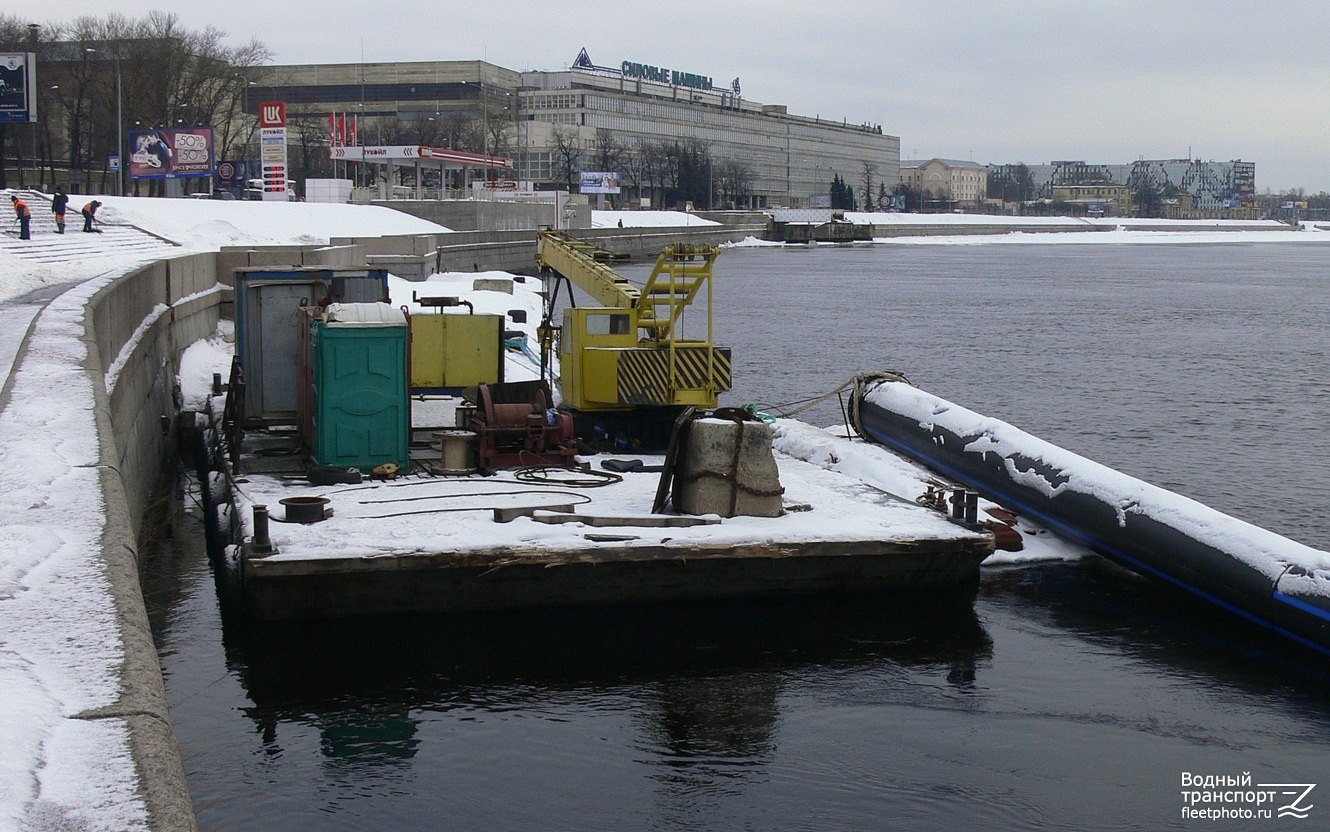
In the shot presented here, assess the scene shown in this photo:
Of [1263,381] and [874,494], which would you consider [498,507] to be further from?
[1263,381]

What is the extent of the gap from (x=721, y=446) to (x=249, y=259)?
22.5m

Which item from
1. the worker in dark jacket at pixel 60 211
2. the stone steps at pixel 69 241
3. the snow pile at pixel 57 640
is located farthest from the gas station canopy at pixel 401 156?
the snow pile at pixel 57 640

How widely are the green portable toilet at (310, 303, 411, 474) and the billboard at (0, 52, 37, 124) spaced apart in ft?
129

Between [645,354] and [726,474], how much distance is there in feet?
15.2

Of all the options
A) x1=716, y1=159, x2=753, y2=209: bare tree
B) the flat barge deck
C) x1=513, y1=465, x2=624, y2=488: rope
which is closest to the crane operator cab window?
x1=513, y1=465, x2=624, y2=488: rope

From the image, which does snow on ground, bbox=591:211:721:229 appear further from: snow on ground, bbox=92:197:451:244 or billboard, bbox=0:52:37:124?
billboard, bbox=0:52:37:124

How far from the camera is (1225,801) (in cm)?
999

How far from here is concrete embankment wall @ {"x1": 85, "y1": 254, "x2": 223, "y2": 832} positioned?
5.43 metres

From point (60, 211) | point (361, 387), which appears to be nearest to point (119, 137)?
point (60, 211)

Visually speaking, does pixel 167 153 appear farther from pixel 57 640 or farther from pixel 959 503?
pixel 57 640

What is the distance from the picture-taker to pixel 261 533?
12258 millimetres

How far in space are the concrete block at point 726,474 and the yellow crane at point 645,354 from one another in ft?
13.5

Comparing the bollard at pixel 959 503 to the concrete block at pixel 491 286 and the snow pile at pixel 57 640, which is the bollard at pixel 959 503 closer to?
the snow pile at pixel 57 640

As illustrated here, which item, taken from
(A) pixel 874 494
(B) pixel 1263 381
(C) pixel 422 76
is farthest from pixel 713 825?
(C) pixel 422 76
